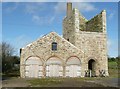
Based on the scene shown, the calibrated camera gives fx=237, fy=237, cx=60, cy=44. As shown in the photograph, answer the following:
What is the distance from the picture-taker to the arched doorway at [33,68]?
30641 mm

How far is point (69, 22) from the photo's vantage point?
3788 cm

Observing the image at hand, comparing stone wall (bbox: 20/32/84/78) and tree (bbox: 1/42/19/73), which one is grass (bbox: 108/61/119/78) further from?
tree (bbox: 1/42/19/73)

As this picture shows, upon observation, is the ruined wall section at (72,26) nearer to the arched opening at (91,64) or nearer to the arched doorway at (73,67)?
the arched doorway at (73,67)

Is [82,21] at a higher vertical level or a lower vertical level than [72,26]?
higher

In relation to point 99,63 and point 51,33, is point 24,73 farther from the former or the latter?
point 99,63

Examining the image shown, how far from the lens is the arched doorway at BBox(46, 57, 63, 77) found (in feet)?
102

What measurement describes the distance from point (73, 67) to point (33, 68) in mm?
5402

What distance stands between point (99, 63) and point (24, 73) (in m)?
11.1

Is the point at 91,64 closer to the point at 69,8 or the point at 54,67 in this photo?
the point at 54,67

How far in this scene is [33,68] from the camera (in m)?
30.8

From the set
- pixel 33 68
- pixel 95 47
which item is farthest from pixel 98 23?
pixel 33 68

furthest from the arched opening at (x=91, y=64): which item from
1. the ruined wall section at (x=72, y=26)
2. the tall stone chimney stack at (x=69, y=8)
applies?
the tall stone chimney stack at (x=69, y=8)

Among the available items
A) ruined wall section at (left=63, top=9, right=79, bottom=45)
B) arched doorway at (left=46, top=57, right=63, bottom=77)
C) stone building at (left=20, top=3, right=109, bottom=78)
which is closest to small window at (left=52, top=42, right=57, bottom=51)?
stone building at (left=20, top=3, right=109, bottom=78)

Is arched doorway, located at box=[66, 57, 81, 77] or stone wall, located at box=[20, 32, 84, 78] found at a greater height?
stone wall, located at box=[20, 32, 84, 78]
